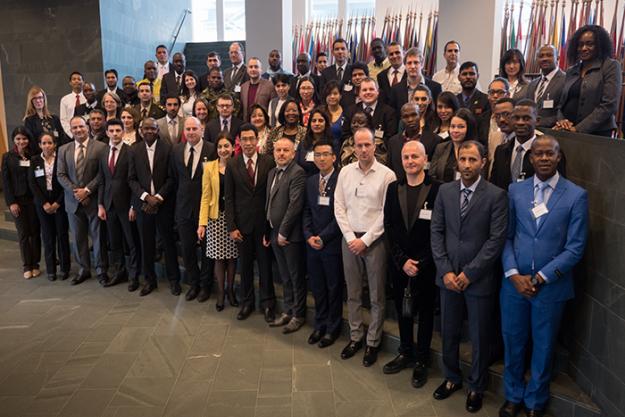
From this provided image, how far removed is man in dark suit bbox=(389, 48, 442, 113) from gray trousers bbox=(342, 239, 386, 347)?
1.76 metres

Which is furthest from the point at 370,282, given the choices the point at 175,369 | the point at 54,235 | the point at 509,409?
the point at 54,235

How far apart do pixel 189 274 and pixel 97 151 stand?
166 centimetres

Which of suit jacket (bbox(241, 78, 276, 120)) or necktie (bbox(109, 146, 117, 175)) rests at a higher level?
suit jacket (bbox(241, 78, 276, 120))

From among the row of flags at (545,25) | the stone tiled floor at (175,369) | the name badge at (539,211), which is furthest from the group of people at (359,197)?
the row of flags at (545,25)

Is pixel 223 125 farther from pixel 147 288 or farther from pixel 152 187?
pixel 147 288

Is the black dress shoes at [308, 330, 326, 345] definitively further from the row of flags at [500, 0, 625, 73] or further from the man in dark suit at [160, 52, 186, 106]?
the row of flags at [500, 0, 625, 73]

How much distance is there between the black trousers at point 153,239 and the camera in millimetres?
4785

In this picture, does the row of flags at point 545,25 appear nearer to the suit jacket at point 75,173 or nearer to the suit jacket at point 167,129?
the suit jacket at point 167,129

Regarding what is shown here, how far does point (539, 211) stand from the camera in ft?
8.77

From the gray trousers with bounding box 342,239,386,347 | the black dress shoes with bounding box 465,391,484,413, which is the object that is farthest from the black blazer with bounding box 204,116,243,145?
the black dress shoes with bounding box 465,391,484,413

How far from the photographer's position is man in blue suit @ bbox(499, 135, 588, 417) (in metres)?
2.61

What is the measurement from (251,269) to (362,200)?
1.45 meters

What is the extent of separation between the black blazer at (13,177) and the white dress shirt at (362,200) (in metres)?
3.87

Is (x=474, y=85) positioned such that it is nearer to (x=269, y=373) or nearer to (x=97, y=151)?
(x=269, y=373)
